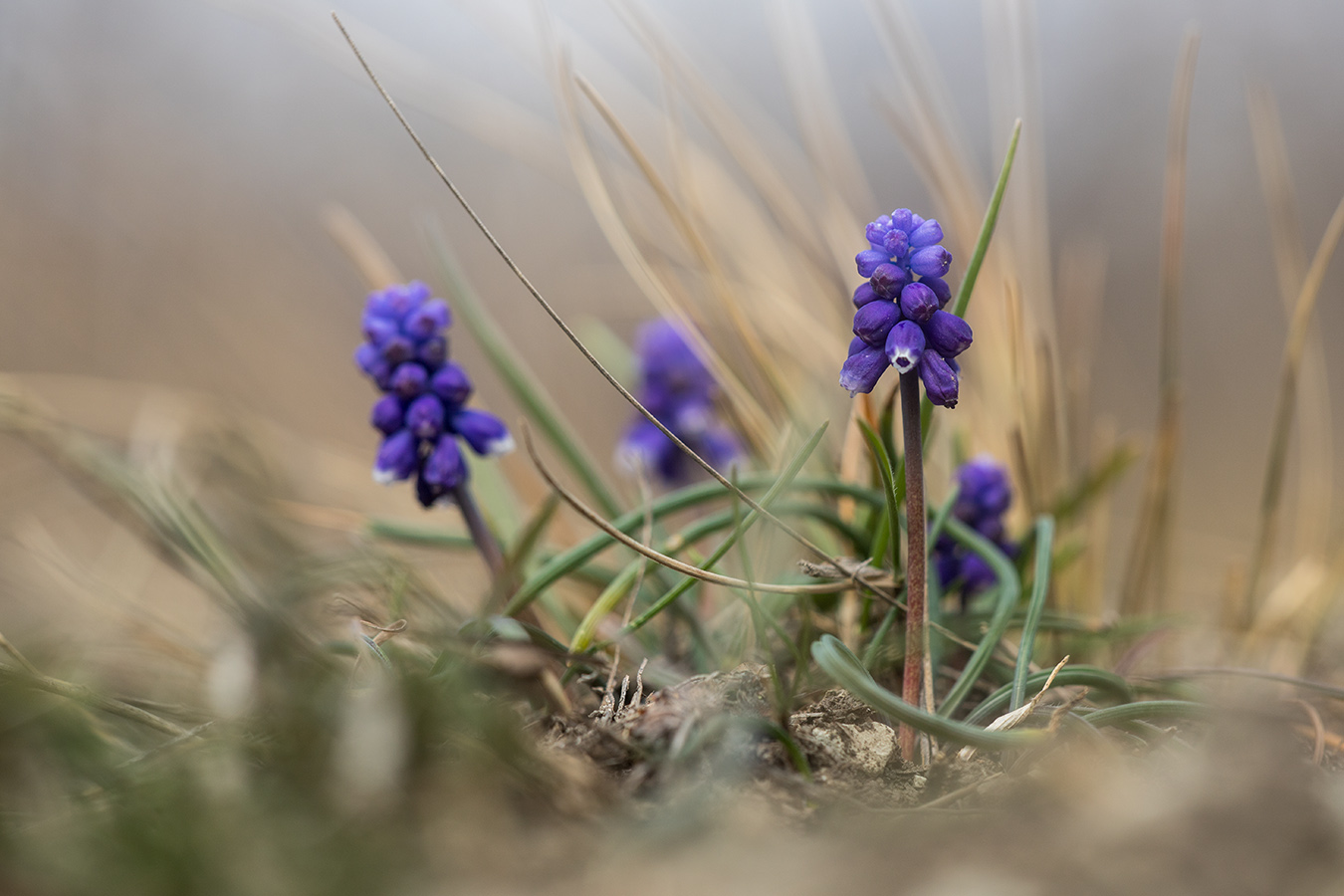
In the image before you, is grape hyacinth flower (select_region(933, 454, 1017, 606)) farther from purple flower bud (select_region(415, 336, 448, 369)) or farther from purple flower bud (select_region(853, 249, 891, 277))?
purple flower bud (select_region(415, 336, 448, 369))

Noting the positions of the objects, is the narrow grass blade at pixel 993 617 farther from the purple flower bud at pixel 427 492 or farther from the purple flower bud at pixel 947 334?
the purple flower bud at pixel 427 492

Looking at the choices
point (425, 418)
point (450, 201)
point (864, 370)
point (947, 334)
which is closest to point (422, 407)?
point (425, 418)

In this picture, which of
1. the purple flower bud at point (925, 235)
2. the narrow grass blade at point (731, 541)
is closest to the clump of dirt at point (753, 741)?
the narrow grass blade at point (731, 541)

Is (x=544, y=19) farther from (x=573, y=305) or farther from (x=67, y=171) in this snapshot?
(x=67, y=171)

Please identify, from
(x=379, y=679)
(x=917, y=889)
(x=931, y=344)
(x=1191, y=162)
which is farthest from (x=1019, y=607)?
(x=1191, y=162)

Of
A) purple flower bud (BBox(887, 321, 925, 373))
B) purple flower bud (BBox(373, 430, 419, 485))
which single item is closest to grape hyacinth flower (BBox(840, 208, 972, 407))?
purple flower bud (BBox(887, 321, 925, 373))

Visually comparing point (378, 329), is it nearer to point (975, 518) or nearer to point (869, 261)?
point (869, 261)
